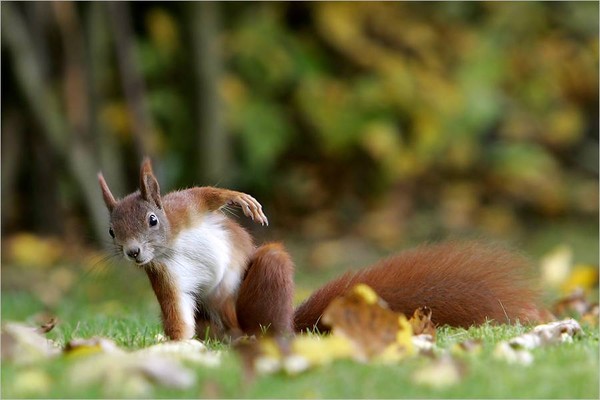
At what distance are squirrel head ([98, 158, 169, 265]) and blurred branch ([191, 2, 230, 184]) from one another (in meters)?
5.56

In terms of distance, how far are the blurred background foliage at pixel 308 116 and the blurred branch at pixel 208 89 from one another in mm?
18

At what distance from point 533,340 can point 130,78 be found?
6212 mm

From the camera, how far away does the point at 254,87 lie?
10258 mm

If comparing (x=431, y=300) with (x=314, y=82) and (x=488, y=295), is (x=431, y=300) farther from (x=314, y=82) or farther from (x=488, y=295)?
(x=314, y=82)

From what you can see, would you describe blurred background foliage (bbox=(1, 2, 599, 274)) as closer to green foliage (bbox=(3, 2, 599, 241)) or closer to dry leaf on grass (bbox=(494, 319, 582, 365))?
green foliage (bbox=(3, 2, 599, 241))

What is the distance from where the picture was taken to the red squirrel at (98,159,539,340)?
4.08 metres

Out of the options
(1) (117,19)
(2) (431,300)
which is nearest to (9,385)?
(2) (431,300)

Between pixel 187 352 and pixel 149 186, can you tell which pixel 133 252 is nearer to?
pixel 149 186

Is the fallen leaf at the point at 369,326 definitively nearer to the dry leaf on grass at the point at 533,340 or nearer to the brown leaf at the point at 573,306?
the dry leaf on grass at the point at 533,340

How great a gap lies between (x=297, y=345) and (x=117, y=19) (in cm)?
647

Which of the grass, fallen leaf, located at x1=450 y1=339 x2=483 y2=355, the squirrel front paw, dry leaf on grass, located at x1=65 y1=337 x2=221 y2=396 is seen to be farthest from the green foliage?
dry leaf on grass, located at x1=65 y1=337 x2=221 y2=396

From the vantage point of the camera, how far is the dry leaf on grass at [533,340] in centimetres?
344

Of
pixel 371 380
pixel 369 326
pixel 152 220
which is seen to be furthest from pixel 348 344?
pixel 152 220

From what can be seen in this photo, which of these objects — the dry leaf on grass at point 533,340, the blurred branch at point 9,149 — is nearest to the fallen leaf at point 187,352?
the dry leaf on grass at point 533,340
